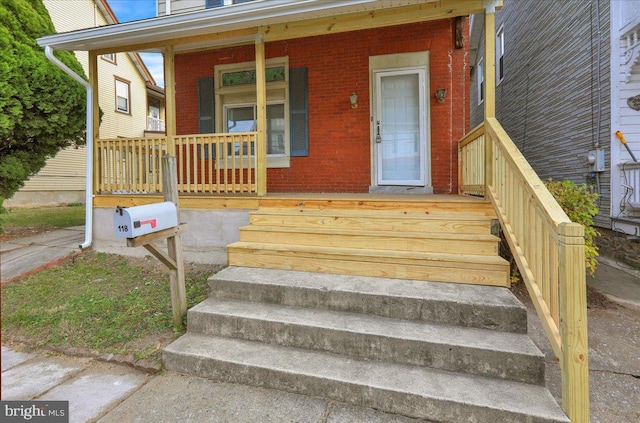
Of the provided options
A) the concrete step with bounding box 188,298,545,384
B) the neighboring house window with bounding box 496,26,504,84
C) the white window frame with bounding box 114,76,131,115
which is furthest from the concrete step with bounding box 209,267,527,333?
the white window frame with bounding box 114,76,131,115

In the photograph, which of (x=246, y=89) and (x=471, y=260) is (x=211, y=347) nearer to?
(x=471, y=260)

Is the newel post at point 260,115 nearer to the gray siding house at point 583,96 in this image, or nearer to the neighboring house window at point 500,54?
the gray siding house at point 583,96

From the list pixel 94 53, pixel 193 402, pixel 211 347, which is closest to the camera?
pixel 193 402

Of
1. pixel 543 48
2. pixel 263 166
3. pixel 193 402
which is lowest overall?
pixel 193 402

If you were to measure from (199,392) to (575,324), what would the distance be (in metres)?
2.27

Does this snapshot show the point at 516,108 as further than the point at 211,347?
Yes

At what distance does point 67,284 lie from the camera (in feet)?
12.9

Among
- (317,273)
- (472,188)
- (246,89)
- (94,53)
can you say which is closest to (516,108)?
(472,188)

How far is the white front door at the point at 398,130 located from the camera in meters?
5.37

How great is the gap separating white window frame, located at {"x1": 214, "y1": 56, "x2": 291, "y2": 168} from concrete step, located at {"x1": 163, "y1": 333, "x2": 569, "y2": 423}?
3940 millimetres

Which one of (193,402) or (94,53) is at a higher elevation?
(94,53)

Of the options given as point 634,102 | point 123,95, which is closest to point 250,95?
point 634,102

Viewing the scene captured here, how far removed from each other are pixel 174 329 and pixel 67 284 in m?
2.13

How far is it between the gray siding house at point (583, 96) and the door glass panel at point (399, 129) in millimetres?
2024
